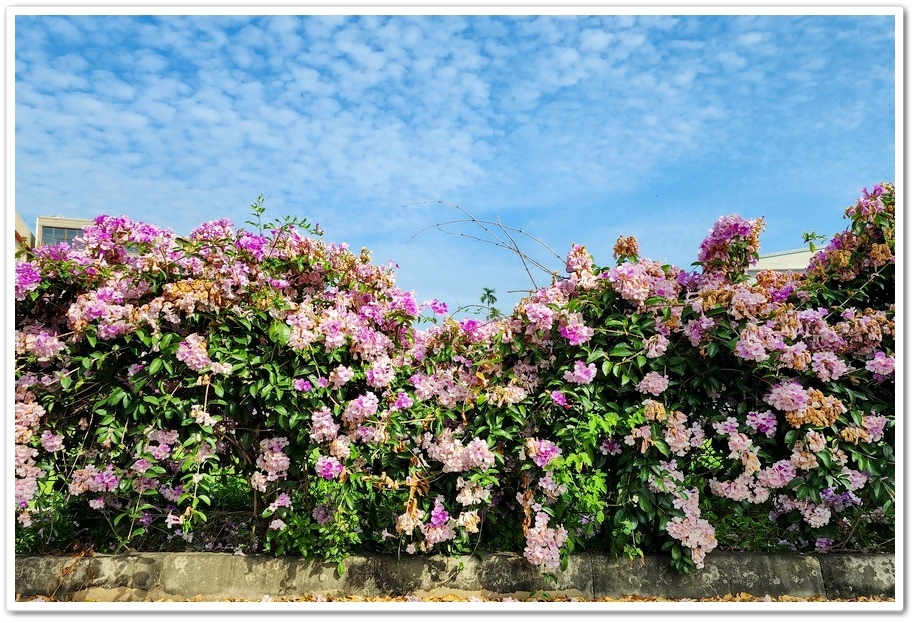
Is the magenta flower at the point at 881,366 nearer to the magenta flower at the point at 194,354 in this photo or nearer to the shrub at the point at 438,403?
the shrub at the point at 438,403

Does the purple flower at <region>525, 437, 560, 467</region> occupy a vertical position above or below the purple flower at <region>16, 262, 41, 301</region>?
below

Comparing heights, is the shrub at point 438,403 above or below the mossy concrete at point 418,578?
above

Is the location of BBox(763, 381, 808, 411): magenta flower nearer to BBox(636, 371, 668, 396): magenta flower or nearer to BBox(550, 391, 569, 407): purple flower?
BBox(636, 371, 668, 396): magenta flower

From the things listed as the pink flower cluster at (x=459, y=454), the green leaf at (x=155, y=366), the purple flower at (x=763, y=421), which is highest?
the green leaf at (x=155, y=366)

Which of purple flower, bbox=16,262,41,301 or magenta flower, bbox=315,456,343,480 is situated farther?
purple flower, bbox=16,262,41,301

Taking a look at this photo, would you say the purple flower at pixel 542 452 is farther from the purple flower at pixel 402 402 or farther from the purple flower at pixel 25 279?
the purple flower at pixel 25 279

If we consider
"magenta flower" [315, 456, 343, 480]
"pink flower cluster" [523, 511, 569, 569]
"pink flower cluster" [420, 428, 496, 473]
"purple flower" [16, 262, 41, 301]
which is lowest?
"pink flower cluster" [523, 511, 569, 569]

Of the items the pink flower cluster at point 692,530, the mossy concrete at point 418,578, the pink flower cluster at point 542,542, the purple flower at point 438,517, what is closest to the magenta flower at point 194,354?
the mossy concrete at point 418,578

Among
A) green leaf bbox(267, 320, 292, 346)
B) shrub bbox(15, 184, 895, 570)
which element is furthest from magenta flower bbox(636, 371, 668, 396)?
green leaf bbox(267, 320, 292, 346)

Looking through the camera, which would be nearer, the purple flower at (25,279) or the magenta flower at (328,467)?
the magenta flower at (328,467)

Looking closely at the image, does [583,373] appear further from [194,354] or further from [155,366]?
[155,366]

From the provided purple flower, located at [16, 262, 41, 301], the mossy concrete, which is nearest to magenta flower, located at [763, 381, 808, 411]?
the mossy concrete

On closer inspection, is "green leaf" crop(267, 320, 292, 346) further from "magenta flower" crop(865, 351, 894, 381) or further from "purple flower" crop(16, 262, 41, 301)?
"magenta flower" crop(865, 351, 894, 381)
